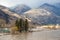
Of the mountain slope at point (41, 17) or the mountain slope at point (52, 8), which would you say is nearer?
the mountain slope at point (41, 17)

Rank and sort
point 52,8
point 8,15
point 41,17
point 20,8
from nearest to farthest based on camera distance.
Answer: point 20,8 < point 41,17 < point 52,8 < point 8,15

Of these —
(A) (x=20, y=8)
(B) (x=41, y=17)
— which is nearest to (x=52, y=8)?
(B) (x=41, y=17)

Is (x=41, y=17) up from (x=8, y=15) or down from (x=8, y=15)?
Result: down

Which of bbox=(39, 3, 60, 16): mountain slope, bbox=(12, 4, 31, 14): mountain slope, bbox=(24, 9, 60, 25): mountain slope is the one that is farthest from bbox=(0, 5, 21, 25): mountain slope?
bbox=(39, 3, 60, 16): mountain slope

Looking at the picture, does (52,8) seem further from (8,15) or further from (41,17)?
(8,15)

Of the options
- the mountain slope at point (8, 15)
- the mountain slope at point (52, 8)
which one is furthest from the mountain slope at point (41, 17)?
the mountain slope at point (8, 15)

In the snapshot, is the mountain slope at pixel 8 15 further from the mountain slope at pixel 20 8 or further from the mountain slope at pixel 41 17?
the mountain slope at pixel 41 17

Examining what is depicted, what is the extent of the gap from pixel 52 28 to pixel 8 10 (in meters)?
2.89

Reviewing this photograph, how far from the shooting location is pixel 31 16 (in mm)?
13031

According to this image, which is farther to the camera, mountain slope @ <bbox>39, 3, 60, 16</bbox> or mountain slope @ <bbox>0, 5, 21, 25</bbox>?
mountain slope @ <bbox>39, 3, 60, 16</bbox>

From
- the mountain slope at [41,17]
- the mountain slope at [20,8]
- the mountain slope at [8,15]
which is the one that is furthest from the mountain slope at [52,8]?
the mountain slope at [8,15]

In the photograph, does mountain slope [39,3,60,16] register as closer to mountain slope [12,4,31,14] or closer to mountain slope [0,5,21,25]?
mountain slope [12,4,31,14]

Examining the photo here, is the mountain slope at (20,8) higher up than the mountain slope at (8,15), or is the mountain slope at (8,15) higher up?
the mountain slope at (20,8)

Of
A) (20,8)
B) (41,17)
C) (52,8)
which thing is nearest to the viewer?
(20,8)
